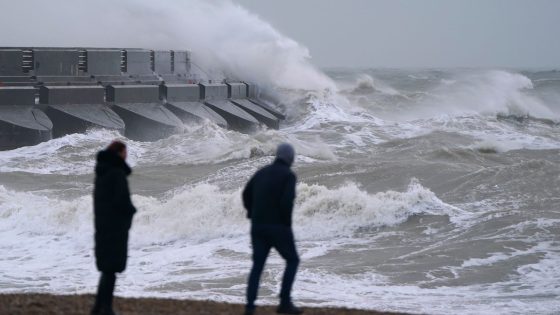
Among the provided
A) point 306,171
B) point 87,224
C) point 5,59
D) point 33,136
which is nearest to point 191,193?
point 87,224

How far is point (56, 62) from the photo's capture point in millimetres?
24047

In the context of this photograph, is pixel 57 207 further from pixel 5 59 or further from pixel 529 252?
pixel 5 59

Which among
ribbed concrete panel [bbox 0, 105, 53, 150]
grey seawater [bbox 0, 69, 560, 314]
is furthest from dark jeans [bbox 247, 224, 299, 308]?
ribbed concrete panel [bbox 0, 105, 53, 150]

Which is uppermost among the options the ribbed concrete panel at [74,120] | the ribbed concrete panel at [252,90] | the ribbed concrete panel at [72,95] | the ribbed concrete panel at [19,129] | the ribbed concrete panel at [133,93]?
the ribbed concrete panel at [252,90]

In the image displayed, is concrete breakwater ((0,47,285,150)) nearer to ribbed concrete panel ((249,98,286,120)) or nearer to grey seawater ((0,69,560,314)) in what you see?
grey seawater ((0,69,560,314))

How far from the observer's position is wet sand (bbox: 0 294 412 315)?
23.7 ft

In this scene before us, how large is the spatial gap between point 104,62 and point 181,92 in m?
2.31

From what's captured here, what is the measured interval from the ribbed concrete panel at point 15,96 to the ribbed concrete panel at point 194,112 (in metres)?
4.52

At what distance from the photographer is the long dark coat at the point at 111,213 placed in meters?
6.75

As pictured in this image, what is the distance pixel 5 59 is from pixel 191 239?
11.3 meters

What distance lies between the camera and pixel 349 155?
2323cm

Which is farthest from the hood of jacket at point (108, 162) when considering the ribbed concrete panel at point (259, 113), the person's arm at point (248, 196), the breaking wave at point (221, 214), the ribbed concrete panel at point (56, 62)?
the ribbed concrete panel at point (259, 113)

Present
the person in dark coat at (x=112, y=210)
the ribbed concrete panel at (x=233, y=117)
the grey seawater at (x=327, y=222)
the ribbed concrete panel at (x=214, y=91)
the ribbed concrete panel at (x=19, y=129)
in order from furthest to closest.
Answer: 1. the ribbed concrete panel at (x=214, y=91)
2. the ribbed concrete panel at (x=233, y=117)
3. the ribbed concrete panel at (x=19, y=129)
4. the grey seawater at (x=327, y=222)
5. the person in dark coat at (x=112, y=210)

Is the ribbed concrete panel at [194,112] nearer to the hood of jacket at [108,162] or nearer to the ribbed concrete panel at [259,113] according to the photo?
the ribbed concrete panel at [259,113]
